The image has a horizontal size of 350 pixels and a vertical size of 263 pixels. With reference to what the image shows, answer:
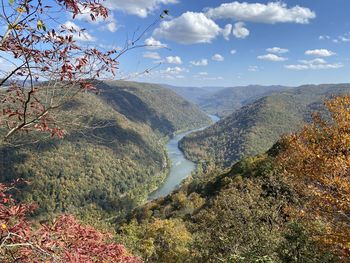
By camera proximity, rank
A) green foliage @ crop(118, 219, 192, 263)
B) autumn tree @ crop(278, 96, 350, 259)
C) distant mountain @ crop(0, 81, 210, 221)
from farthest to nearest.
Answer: distant mountain @ crop(0, 81, 210, 221) < green foliage @ crop(118, 219, 192, 263) < autumn tree @ crop(278, 96, 350, 259)

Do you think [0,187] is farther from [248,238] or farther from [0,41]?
[248,238]

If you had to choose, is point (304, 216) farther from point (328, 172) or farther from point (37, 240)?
point (37, 240)

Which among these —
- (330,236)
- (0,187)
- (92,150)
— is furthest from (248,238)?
(92,150)

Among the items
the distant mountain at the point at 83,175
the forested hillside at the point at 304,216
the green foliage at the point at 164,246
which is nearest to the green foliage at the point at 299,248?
the forested hillside at the point at 304,216

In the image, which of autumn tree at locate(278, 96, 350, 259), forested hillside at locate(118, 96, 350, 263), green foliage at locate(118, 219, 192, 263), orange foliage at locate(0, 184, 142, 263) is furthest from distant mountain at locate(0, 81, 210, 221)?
orange foliage at locate(0, 184, 142, 263)

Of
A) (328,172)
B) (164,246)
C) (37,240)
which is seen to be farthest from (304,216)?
(164,246)

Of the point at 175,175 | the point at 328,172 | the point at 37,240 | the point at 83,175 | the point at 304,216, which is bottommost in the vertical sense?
the point at 175,175

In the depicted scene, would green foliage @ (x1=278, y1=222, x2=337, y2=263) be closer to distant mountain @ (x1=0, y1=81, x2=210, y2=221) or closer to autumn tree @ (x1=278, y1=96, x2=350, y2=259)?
autumn tree @ (x1=278, y1=96, x2=350, y2=259)

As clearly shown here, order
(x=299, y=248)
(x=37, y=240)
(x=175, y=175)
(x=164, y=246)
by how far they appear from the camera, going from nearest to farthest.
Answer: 1. (x=37, y=240)
2. (x=299, y=248)
3. (x=164, y=246)
4. (x=175, y=175)
